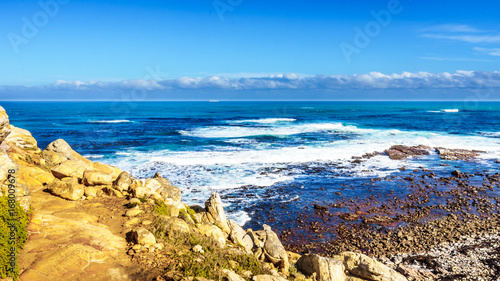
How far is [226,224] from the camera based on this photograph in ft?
36.5

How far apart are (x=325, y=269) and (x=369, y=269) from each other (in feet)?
5.09

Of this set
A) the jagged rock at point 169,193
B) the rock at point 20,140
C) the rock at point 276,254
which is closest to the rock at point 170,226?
the jagged rock at point 169,193

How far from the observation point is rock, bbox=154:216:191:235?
27.3 ft

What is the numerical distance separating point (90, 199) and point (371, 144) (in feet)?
116

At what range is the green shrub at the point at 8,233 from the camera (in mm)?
6041

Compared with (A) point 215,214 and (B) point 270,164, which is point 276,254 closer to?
(A) point 215,214

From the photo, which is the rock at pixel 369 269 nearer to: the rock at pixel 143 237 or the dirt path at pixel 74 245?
the rock at pixel 143 237

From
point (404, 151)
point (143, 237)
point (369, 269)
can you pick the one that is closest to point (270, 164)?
point (404, 151)

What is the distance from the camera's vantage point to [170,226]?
848cm

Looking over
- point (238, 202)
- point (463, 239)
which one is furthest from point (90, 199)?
point (463, 239)

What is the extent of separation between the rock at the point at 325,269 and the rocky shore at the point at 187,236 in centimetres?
3

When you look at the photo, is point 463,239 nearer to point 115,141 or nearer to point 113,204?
point 113,204

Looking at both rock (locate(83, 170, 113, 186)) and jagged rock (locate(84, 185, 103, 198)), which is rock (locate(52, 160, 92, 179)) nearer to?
rock (locate(83, 170, 113, 186))

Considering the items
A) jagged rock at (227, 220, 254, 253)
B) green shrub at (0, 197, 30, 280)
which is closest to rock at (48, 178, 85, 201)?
green shrub at (0, 197, 30, 280)
